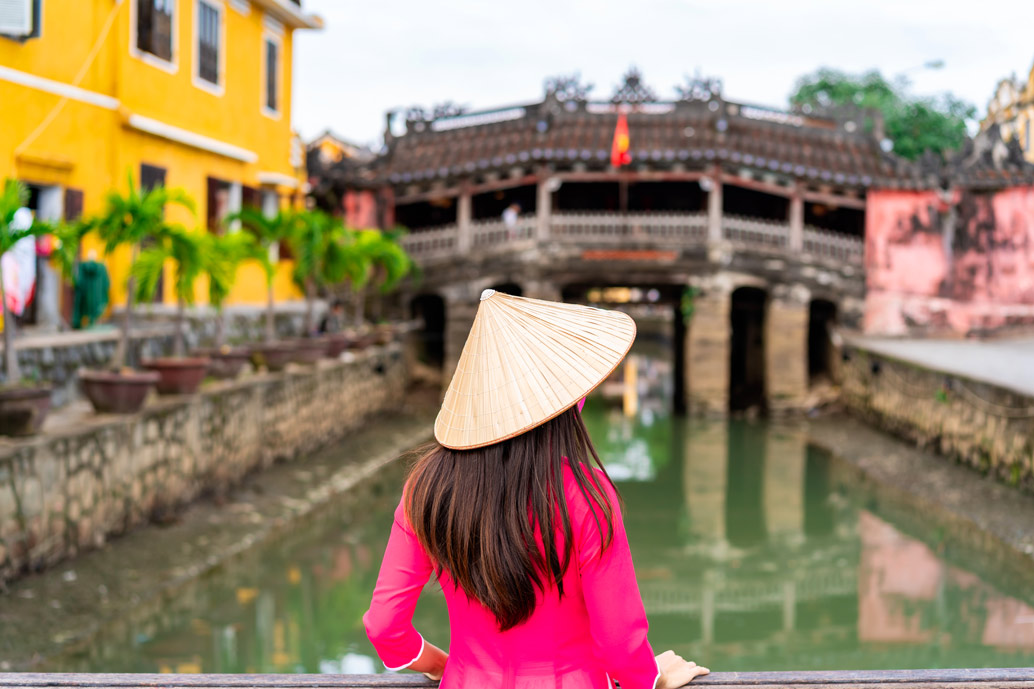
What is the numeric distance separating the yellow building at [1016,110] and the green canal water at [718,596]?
51.5 feet

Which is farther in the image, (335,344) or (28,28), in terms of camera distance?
(335,344)

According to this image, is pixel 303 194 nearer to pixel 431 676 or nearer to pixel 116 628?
pixel 116 628

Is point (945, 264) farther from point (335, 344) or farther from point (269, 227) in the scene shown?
point (269, 227)

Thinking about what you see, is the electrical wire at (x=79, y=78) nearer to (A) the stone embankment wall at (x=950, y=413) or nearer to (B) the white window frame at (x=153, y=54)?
(B) the white window frame at (x=153, y=54)

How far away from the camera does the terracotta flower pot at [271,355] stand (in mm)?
13445

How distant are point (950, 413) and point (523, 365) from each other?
44.5 feet

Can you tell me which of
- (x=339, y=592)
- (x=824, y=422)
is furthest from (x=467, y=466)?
(x=824, y=422)

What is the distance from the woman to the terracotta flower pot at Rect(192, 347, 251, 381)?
1016 cm

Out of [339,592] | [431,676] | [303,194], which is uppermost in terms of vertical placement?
[303,194]

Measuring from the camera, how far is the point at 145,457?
924 centimetres

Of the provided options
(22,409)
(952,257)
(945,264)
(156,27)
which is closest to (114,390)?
(22,409)

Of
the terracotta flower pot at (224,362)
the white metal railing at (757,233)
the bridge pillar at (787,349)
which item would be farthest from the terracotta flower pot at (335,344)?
the bridge pillar at (787,349)

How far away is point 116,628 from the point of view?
7.24 meters

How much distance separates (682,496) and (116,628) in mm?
8159
